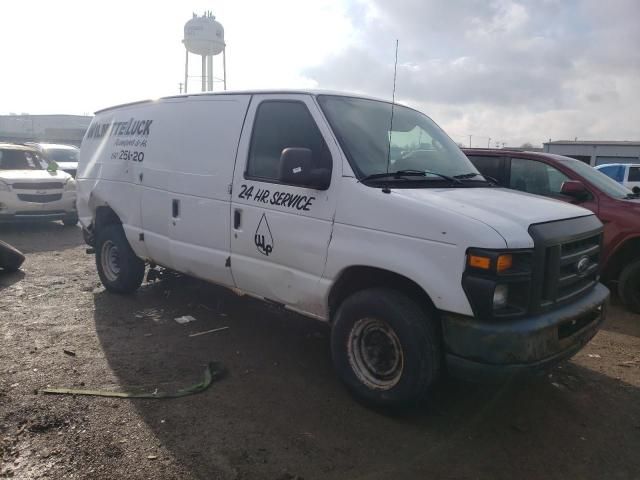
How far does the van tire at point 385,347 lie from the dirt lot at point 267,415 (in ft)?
0.68

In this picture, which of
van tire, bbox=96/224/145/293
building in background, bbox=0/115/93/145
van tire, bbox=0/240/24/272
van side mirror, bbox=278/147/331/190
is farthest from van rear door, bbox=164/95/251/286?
building in background, bbox=0/115/93/145

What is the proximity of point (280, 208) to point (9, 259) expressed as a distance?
488 centimetres

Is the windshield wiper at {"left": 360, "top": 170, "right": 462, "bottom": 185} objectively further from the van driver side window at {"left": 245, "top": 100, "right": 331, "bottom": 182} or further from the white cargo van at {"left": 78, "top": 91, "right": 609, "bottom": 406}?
the van driver side window at {"left": 245, "top": 100, "right": 331, "bottom": 182}

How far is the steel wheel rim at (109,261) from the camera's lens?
597 cm

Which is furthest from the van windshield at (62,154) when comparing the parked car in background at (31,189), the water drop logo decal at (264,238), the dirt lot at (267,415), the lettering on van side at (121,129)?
the water drop logo decal at (264,238)

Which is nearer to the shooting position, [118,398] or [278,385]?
[118,398]

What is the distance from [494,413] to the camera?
11.6 feet

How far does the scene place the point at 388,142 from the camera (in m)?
3.82

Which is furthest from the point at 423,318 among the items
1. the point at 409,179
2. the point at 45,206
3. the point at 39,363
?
the point at 45,206

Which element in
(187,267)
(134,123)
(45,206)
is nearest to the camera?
(187,267)

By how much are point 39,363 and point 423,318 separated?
3.15 metres

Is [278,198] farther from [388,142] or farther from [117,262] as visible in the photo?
[117,262]

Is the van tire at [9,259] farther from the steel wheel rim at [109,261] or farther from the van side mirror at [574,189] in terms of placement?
the van side mirror at [574,189]

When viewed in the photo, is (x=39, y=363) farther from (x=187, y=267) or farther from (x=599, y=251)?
(x=599, y=251)
